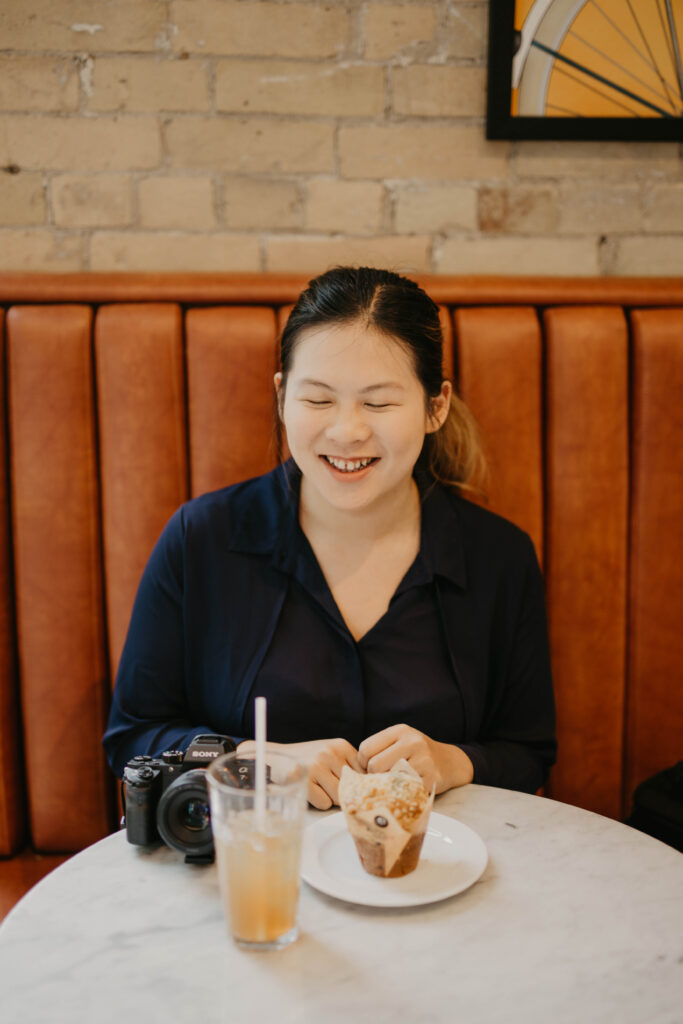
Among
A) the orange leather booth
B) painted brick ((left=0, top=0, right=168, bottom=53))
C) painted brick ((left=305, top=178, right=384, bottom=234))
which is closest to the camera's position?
the orange leather booth

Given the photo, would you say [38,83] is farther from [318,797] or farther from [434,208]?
[318,797]

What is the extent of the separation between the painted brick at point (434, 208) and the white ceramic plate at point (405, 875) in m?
1.13

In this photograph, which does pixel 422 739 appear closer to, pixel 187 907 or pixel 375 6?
pixel 187 907

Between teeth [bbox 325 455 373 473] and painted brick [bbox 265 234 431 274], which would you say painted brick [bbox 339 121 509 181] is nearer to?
painted brick [bbox 265 234 431 274]

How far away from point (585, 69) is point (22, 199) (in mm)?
1062

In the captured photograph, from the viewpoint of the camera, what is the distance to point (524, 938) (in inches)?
29.4

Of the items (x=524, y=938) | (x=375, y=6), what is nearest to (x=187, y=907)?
(x=524, y=938)

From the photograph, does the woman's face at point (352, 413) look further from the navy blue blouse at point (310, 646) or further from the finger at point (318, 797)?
the finger at point (318, 797)

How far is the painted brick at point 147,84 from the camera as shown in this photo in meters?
1.54

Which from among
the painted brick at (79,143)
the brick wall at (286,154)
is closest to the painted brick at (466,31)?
the brick wall at (286,154)

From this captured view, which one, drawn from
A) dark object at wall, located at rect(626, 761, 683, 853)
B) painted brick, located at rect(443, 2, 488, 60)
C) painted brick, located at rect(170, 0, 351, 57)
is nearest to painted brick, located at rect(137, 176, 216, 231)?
painted brick, located at rect(170, 0, 351, 57)

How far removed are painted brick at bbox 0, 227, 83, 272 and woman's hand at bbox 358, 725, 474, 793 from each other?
1071 mm

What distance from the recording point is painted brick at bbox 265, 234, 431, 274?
1622mm

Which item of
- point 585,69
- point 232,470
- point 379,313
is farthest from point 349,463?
point 585,69
